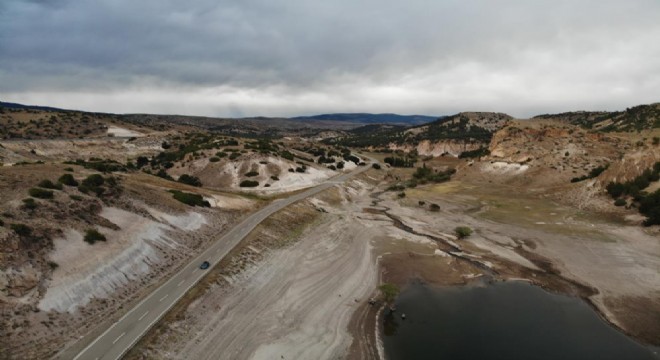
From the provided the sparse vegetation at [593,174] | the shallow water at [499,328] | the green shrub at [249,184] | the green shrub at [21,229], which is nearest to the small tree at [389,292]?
the shallow water at [499,328]

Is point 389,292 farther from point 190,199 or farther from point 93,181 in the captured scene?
point 93,181

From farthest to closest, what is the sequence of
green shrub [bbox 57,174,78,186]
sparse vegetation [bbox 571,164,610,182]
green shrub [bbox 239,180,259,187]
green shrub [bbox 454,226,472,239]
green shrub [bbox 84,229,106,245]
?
green shrub [bbox 239,180,259,187] < sparse vegetation [bbox 571,164,610,182] < green shrub [bbox 454,226,472,239] < green shrub [bbox 57,174,78,186] < green shrub [bbox 84,229,106,245]

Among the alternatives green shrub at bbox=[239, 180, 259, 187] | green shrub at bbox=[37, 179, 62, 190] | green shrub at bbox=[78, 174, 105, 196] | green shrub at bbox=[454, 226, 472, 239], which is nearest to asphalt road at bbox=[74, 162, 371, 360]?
green shrub at bbox=[78, 174, 105, 196]

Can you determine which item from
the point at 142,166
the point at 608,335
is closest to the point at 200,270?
the point at 608,335

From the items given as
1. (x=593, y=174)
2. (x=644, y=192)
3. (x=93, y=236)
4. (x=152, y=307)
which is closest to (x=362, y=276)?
(x=152, y=307)

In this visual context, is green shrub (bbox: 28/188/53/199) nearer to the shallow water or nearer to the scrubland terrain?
the scrubland terrain

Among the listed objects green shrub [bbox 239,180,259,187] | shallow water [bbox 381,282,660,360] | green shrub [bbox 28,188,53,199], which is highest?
green shrub [bbox 28,188,53,199]

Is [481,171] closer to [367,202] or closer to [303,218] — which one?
[367,202]
